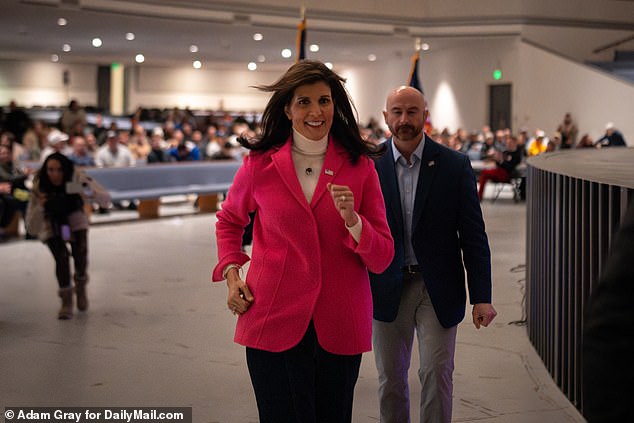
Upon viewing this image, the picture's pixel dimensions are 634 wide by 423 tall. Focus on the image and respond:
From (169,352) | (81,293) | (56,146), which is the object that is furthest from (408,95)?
(56,146)

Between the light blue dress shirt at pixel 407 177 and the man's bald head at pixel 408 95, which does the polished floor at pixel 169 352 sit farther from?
the man's bald head at pixel 408 95

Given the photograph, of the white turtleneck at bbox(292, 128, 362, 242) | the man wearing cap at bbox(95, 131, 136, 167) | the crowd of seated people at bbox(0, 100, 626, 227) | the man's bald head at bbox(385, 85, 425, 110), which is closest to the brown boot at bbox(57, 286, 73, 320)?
the man's bald head at bbox(385, 85, 425, 110)

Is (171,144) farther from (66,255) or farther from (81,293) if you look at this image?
(66,255)

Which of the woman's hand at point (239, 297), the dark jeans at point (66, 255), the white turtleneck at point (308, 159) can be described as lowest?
the dark jeans at point (66, 255)

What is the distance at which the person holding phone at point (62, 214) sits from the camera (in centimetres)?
868

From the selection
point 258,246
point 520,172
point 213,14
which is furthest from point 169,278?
point 213,14

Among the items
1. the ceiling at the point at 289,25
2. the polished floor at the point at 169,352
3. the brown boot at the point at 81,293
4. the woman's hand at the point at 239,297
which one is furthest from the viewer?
the ceiling at the point at 289,25

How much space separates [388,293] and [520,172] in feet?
58.0

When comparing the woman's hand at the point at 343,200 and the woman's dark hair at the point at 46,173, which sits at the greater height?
the woman's hand at the point at 343,200

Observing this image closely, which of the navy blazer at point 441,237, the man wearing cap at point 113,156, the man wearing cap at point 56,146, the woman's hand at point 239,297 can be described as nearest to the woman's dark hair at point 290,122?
the woman's hand at point 239,297

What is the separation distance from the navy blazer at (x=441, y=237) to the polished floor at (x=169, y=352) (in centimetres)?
151

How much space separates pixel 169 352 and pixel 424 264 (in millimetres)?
3606

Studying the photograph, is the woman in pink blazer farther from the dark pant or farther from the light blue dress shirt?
the light blue dress shirt

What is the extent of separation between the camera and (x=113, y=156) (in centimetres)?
1886
